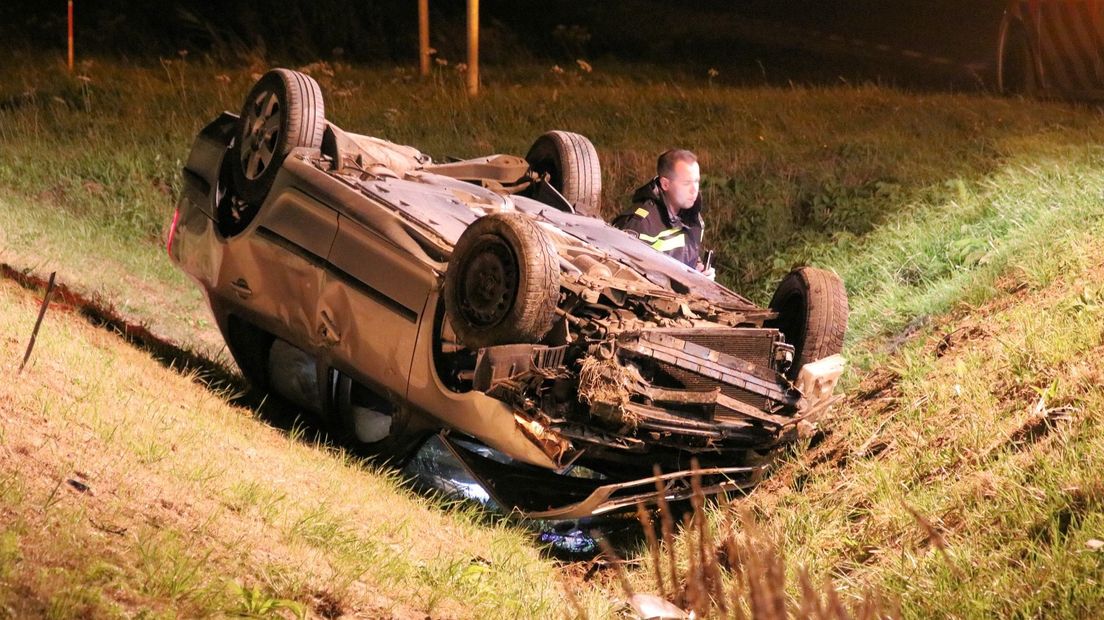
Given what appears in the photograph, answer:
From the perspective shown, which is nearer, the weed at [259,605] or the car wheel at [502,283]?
the weed at [259,605]

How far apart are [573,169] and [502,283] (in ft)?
7.59

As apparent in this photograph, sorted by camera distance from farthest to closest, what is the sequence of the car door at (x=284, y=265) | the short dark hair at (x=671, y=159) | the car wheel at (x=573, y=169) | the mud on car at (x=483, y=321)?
1. the short dark hair at (x=671, y=159)
2. the car wheel at (x=573, y=169)
3. the car door at (x=284, y=265)
4. the mud on car at (x=483, y=321)

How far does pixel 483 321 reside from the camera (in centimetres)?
539

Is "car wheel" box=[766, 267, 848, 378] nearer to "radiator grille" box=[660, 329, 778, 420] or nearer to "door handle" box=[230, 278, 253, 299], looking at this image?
"radiator grille" box=[660, 329, 778, 420]

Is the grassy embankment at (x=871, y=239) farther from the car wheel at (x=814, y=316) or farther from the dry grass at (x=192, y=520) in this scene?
the dry grass at (x=192, y=520)

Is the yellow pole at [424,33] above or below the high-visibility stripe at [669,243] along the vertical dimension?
below

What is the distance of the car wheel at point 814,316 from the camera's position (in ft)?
20.1

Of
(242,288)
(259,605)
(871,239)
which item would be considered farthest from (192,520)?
(871,239)

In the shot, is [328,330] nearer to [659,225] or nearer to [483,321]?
[483,321]

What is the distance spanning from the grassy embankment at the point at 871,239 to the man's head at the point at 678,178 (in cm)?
128

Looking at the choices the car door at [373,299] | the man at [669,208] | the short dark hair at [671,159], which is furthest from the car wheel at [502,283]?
the short dark hair at [671,159]

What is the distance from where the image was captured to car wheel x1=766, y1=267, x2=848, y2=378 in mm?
6121

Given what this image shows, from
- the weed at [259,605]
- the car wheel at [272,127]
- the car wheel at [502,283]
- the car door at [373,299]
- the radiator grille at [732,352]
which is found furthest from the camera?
the car wheel at [272,127]

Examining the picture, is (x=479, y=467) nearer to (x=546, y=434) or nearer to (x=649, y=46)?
(x=546, y=434)
